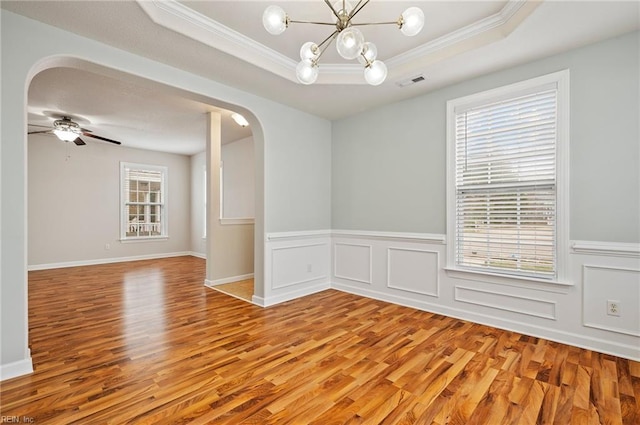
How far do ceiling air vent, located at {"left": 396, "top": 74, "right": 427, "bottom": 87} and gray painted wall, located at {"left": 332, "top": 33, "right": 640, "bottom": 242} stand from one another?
41 centimetres

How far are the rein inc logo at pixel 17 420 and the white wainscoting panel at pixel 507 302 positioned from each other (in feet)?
12.1

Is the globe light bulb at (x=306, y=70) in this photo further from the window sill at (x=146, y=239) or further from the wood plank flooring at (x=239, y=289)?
the window sill at (x=146, y=239)

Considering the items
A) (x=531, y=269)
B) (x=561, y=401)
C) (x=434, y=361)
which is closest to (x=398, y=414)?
(x=434, y=361)

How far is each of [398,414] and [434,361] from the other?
0.78 meters

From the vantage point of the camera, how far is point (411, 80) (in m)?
3.33

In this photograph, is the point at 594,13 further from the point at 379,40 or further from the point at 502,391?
the point at 502,391

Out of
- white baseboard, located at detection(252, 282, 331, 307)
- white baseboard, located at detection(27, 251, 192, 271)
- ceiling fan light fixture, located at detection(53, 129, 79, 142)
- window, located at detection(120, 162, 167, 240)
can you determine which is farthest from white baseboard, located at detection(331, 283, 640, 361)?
window, located at detection(120, 162, 167, 240)

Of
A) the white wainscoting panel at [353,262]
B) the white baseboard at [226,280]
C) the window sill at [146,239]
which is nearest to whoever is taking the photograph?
the white wainscoting panel at [353,262]

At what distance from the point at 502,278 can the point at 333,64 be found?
291cm

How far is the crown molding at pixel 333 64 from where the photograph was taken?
230 centimetres

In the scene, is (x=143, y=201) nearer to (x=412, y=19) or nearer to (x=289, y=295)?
(x=289, y=295)

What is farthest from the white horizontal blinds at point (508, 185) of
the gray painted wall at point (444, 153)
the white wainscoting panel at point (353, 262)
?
the white wainscoting panel at point (353, 262)

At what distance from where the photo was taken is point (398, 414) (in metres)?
1.80

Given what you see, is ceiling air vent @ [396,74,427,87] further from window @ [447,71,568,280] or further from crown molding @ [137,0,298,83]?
crown molding @ [137,0,298,83]
